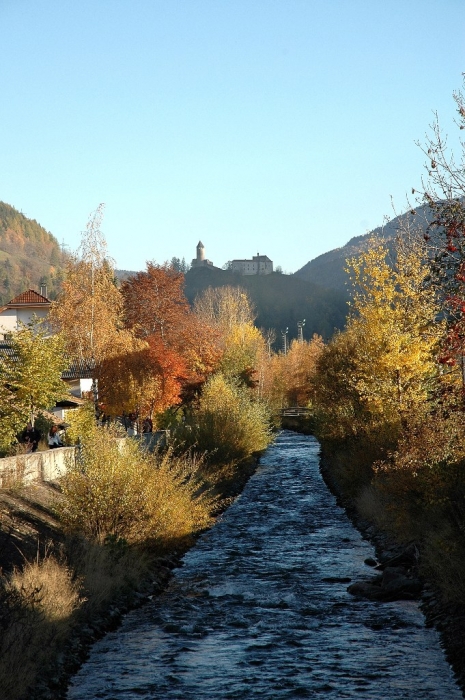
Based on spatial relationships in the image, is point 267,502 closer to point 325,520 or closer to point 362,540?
point 325,520

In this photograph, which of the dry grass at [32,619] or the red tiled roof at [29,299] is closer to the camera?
the dry grass at [32,619]

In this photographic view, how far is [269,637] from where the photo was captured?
47.2 ft

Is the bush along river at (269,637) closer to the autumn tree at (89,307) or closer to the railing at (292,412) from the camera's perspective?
the autumn tree at (89,307)

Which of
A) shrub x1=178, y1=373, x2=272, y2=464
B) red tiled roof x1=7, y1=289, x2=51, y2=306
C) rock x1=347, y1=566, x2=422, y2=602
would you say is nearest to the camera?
rock x1=347, y1=566, x2=422, y2=602

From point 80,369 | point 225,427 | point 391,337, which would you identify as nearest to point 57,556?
point 391,337

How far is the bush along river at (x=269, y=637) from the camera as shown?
12055 mm

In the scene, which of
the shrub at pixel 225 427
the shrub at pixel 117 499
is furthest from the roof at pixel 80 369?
the shrub at pixel 117 499

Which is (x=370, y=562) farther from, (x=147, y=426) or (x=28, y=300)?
(x=28, y=300)

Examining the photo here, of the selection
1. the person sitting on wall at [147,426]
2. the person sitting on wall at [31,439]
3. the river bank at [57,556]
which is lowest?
the river bank at [57,556]

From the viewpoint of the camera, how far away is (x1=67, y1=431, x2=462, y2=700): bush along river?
39.5 feet

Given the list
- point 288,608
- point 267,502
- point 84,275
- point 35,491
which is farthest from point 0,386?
point 84,275

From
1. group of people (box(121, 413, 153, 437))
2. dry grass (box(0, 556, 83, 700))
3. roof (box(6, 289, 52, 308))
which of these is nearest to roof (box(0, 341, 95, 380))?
group of people (box(121, 413, 153, 437))

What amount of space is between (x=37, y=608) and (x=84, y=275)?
3367cm

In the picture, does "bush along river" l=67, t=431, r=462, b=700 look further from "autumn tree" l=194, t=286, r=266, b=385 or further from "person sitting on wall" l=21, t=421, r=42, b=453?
"autumn tree" l=194, t=286, r=266, b=385
